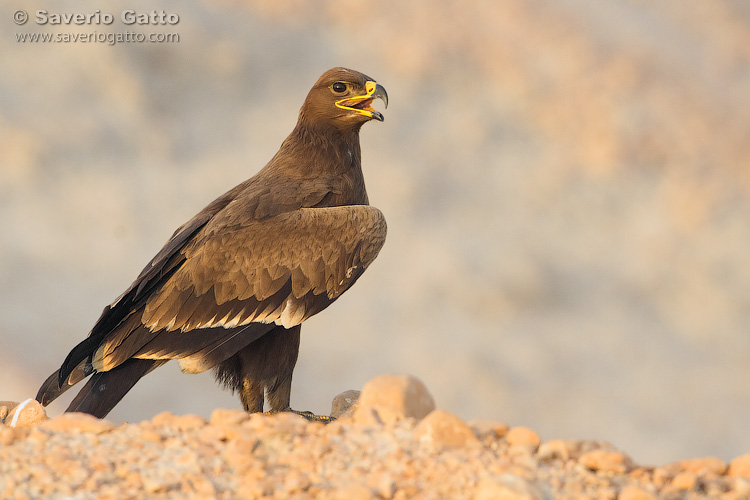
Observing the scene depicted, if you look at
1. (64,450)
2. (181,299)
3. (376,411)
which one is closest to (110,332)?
(181,299)

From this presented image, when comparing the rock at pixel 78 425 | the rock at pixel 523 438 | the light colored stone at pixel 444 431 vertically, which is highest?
the rock at pixel 523 438

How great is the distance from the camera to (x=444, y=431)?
366 centimetres

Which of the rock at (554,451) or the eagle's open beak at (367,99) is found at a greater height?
the eagle's open beak at (367,99)

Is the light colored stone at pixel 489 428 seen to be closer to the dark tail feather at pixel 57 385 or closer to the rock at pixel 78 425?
the rock at pixel 78 425

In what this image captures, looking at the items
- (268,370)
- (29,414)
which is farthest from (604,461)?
(29,414)

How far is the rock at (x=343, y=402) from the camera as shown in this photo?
638cm

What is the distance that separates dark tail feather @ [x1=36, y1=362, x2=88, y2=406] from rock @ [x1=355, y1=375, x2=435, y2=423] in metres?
2.53

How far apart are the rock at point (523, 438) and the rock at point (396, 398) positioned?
0.39 meters

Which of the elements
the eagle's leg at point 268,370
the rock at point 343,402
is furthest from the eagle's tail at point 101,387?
the rock at point 343,402

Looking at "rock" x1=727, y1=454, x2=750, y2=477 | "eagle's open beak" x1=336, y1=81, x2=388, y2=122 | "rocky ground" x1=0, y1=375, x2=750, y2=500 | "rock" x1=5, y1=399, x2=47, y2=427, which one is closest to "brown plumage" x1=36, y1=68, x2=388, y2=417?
"rock" x1=5, y1=399, x2=47, y2=427

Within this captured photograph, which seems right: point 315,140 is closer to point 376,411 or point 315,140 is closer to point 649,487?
point 376,411

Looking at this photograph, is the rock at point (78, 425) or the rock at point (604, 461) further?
the rock at point (78, 425)

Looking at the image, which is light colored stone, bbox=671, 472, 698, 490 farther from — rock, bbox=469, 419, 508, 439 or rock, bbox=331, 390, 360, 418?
rock, bbox=331, 390, 360, 418

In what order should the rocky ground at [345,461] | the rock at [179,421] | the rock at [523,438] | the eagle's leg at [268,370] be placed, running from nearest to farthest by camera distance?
the rocky ground at [345,461], the rock at [523,438], the rock at [179,421], the eagle's leg at [268,370]
